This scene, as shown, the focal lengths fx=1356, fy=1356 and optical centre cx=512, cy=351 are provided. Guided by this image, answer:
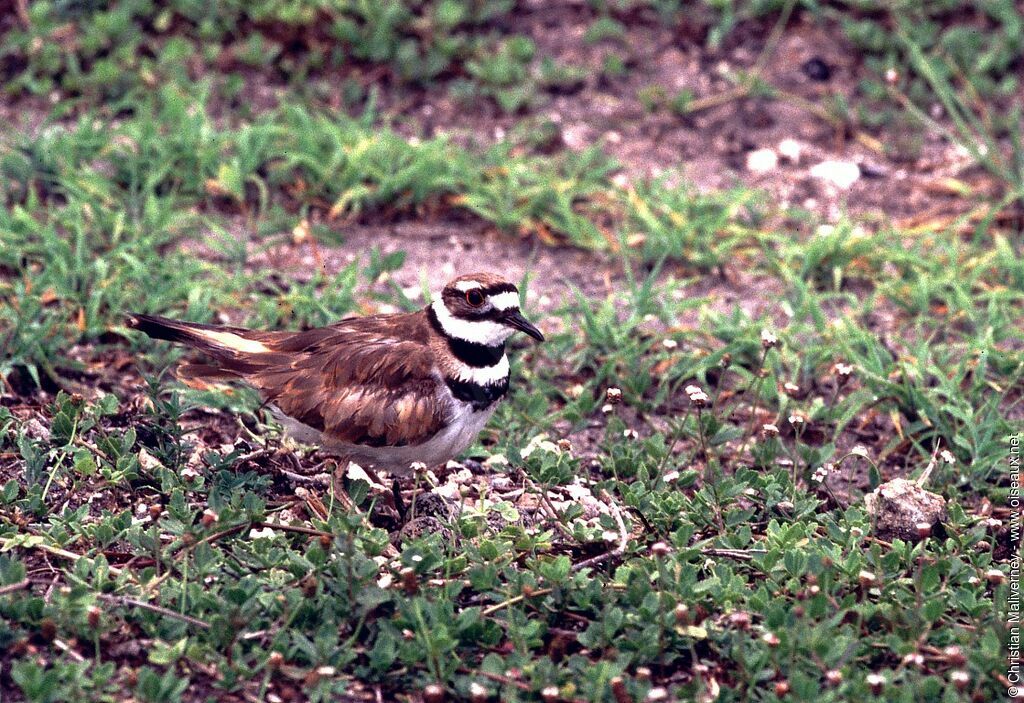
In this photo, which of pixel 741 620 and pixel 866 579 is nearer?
pixel 741 620

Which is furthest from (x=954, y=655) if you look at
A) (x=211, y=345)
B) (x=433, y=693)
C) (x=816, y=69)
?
(x=816, y=69)

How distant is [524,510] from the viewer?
5246 millimetres

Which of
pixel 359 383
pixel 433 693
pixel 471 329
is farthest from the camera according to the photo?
pixel 471 329

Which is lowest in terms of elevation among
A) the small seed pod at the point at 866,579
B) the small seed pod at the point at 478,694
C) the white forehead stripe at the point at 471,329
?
the small seed pod at the point at 478,694

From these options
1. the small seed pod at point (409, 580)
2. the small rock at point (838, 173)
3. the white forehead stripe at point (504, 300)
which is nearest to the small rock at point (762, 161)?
the small rock at point (838, 173)

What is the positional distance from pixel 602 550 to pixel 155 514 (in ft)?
5.13

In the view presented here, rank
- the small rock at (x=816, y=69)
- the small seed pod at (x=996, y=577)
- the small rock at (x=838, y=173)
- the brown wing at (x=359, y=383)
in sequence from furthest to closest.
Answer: the small rock at (x=816, y=69), the small rock at (x=838, y=173), the brown wing at (x=359, y=383), the small seed pod at (x=996, y=577)

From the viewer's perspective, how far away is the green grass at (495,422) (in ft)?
14.0

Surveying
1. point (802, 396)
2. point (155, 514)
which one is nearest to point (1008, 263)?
point (802, 396)

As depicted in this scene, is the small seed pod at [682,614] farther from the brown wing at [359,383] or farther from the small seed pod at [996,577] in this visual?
the brown wing at [359,383]

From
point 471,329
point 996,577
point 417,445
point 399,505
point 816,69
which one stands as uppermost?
point 816,69

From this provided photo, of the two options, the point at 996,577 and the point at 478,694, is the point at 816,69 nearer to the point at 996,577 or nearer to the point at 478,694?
the point at 996,577

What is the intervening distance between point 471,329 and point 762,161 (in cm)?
370

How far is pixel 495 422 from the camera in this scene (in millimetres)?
5938
